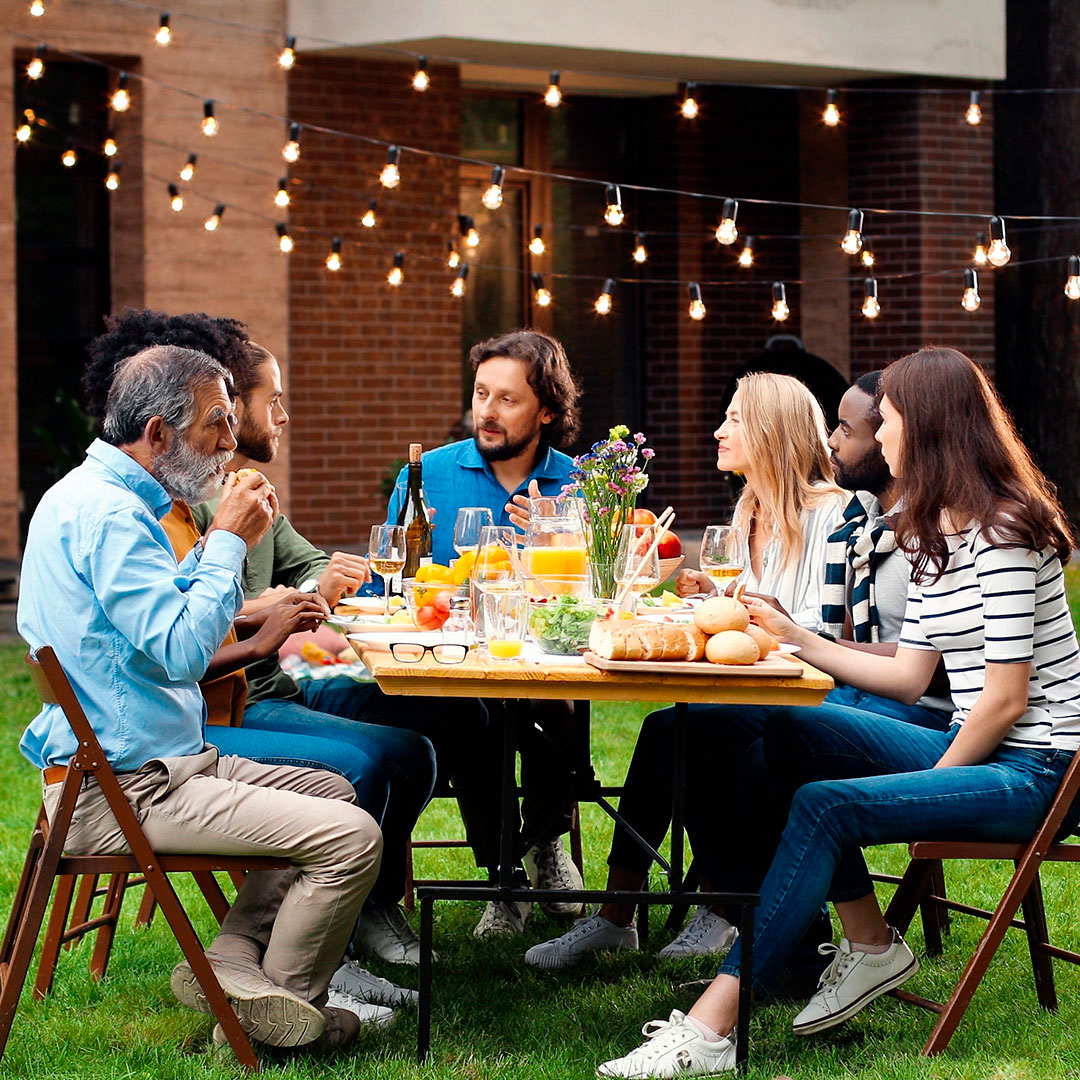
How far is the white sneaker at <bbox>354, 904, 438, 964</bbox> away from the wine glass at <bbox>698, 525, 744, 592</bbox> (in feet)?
4.13

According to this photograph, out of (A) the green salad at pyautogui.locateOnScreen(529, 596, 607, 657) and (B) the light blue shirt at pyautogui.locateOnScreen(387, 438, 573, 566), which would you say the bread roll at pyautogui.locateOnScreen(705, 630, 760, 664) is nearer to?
(A) the green salad at pyautogui.locateOnScreen(529, 596, 607, 657)

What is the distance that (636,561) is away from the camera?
155 inches

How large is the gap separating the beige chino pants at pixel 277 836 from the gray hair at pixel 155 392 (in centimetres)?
72

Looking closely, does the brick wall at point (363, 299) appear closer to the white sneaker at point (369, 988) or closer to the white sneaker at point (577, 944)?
the white sneaker at point (577, 944)

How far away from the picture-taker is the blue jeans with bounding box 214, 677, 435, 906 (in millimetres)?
3758

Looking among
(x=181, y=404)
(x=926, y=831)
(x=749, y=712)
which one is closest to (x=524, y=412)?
(x=749, y=712)

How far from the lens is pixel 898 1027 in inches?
148

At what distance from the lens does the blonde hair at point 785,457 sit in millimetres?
4504

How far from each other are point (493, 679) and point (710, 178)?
1014 cm

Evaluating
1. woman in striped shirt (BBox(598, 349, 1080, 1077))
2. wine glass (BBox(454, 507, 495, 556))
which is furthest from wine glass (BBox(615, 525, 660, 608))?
wine glass (BBox(454, 507, 495, 556))

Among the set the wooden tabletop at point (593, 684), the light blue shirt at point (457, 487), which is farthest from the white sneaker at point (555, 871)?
the wooden tabletop at point (593, 684)

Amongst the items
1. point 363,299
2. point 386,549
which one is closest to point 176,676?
point 386,549

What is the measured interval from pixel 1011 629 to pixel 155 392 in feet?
6.20

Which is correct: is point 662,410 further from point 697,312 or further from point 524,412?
point 524,412
